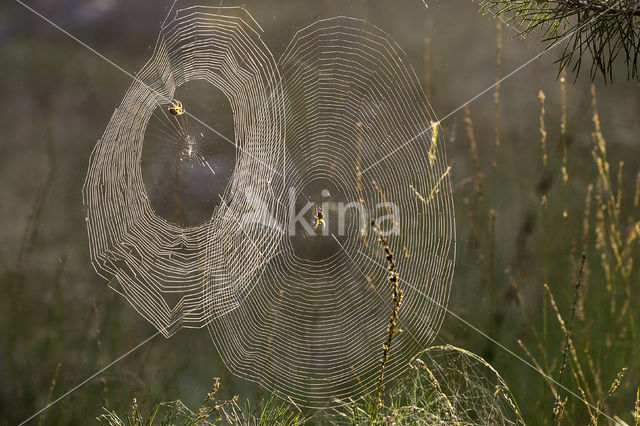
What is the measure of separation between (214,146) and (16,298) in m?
0.68

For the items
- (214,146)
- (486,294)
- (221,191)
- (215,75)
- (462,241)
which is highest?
(215,75)

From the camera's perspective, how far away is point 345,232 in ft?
7.07

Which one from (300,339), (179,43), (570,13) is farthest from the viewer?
(300,339)

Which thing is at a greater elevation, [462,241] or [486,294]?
[462,241]

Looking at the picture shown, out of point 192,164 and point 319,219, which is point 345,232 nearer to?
point 319,219

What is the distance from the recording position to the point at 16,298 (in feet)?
5.78

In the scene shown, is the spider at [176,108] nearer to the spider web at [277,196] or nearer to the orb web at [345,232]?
the spider web at [277,196]

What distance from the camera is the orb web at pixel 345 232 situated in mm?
1823

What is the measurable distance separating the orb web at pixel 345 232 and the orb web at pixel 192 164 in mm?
86

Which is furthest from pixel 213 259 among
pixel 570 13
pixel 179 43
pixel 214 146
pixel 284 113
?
pixel 570 13

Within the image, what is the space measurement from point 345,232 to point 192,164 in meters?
0.58

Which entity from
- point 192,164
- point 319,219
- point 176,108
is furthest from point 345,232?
point 176,108

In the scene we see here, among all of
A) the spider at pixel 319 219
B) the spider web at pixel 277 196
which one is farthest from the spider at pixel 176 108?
the spider at pixel 319 219

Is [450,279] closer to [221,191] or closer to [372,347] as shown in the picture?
[372,347]
